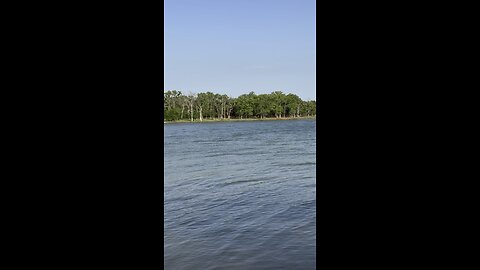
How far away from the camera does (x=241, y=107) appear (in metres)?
60.2

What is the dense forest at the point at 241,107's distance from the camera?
57791 millimetres

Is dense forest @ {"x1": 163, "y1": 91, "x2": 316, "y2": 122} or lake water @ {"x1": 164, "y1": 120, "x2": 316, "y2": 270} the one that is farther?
dense forest @ {"x1": 163, "y1": 91, "x2": 316, "y2": 122}

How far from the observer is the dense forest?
57.8 meters

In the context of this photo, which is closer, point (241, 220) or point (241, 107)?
point (241, 220)

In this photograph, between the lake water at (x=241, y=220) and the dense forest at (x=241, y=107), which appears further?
the dense forest at (x=241, y=107)

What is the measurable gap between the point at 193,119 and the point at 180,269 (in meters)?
57.1
